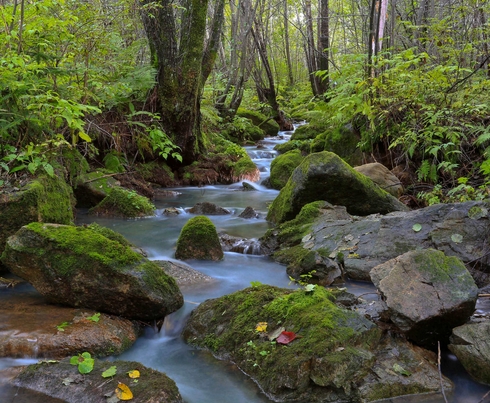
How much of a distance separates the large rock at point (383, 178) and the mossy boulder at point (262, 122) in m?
11.2

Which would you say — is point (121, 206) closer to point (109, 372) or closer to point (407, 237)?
point (407, 237)

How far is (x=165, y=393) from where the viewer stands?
10.0ft

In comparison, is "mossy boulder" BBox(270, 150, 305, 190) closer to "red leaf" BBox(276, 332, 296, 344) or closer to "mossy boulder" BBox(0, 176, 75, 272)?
"mossy boulder" BBox(0, 176, 75, 272)

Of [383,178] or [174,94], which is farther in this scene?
[174,94]

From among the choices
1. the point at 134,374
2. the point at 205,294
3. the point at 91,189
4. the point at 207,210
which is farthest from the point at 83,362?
the point at 91,189

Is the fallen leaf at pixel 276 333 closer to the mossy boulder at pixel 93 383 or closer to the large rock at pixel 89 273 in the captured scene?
the mossy boulder at pixel 93 383

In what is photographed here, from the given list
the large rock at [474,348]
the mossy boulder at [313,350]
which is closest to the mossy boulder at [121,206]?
the mossy boulder at [313,350]

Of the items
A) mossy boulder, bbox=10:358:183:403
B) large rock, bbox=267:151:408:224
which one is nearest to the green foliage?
mossy boulder, bbox=10:358:183:403

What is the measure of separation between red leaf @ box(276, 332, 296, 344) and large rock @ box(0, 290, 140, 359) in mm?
1431

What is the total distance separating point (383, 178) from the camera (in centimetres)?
875

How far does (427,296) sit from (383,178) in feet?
17.8

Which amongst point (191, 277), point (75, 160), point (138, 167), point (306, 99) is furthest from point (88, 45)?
point (306, 99)

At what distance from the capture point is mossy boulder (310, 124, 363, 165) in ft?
36.2

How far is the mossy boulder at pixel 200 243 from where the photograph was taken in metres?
6.27
